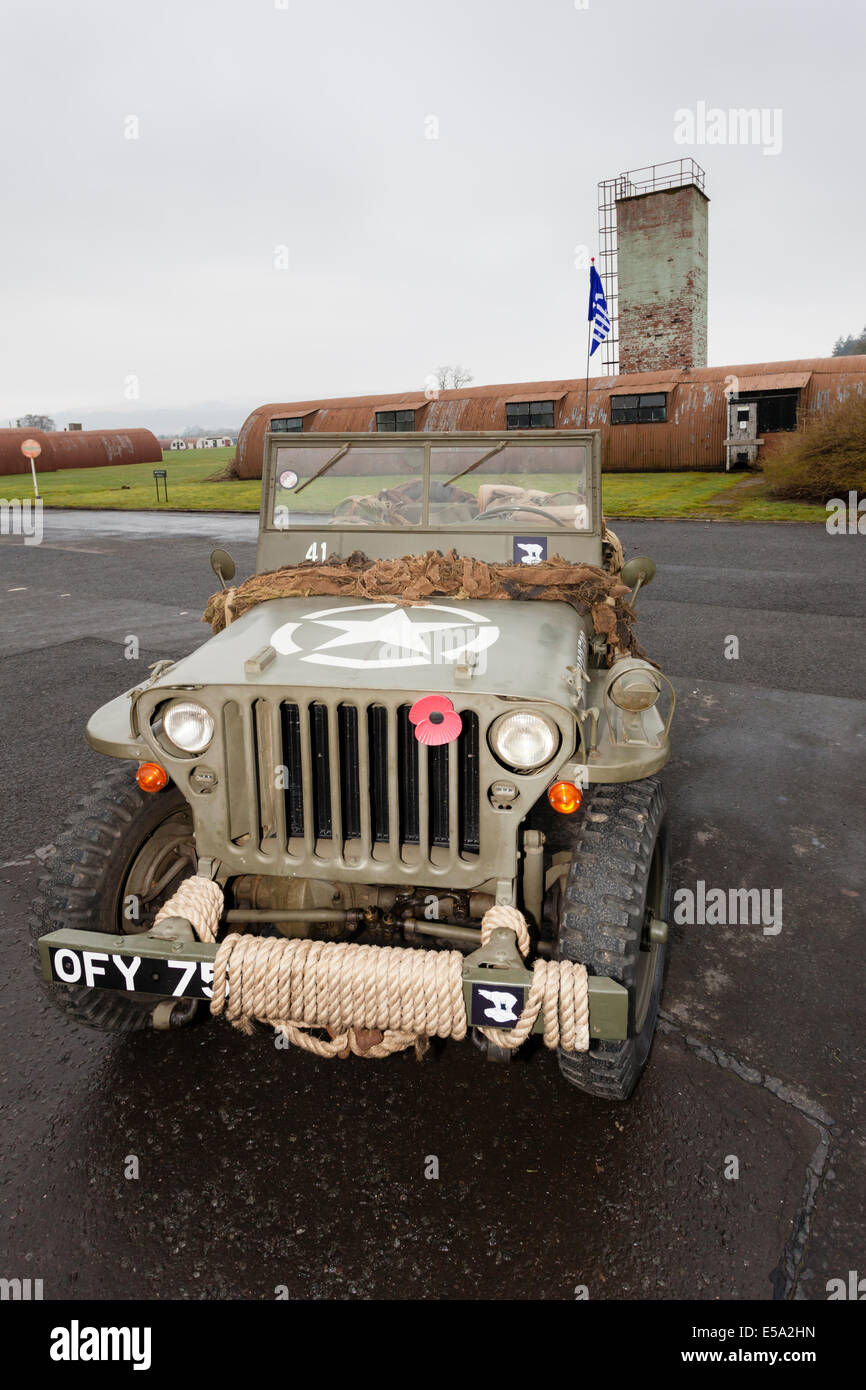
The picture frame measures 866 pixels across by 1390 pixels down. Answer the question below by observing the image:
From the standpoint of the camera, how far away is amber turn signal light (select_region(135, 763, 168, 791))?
2.96 metres

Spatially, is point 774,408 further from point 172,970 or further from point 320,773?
point 172,970

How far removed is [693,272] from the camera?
93.2 feet

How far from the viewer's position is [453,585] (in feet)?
12.9

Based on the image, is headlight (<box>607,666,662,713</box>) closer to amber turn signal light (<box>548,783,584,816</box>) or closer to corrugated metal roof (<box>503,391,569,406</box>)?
amber turn signal light (<box>548,783,584,816</box>)

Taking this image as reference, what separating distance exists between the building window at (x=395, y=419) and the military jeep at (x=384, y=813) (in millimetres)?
23943

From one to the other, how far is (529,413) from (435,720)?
23.5 meters

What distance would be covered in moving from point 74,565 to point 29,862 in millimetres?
11233

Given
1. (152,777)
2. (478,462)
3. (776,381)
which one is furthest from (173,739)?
(776,381)

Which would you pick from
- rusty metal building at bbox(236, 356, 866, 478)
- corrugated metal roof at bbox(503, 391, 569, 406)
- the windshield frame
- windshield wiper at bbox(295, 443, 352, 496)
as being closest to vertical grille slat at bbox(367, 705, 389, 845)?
the windshield frame

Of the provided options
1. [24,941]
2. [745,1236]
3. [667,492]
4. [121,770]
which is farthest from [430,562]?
[667,492]

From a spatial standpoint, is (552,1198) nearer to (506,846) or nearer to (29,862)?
(506,846)

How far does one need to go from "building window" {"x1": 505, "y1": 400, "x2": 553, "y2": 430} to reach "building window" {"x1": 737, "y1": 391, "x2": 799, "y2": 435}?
5.00 meters

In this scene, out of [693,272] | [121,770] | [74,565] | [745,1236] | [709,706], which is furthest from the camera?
[693,272]
